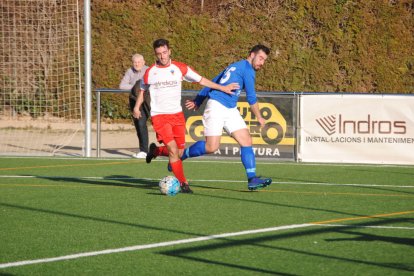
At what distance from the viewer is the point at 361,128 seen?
1867cm

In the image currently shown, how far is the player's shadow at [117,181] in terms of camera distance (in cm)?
1455

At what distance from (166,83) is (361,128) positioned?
6.38 metres

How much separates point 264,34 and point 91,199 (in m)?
15.9

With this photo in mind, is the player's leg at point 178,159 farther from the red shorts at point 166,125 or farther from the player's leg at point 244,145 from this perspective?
the player's leg at point 244,145

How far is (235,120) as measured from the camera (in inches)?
538

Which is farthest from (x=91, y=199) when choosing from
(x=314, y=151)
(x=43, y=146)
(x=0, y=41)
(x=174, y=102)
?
(x=0, y=41)

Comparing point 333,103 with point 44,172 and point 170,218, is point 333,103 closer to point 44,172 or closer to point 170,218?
point 44,172

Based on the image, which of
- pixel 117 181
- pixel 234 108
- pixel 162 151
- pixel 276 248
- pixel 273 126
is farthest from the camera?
pixel 273 126

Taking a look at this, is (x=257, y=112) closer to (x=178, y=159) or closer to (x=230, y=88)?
(x=230, y=88)

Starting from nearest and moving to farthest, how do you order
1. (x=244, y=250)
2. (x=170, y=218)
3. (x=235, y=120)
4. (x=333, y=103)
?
(x=244, y=250) → (x=170, y=218) → (x=235, y=120) → (x=333, y=103)

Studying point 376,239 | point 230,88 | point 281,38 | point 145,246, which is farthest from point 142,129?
point 145,246

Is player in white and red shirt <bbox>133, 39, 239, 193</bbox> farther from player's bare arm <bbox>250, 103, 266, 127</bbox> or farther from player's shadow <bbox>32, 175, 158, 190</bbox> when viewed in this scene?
player's shadow <bbox>32, 175, 158, 190</bbox>

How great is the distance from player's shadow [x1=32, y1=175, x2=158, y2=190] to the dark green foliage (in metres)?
11.7

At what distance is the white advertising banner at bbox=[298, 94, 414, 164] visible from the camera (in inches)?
730
